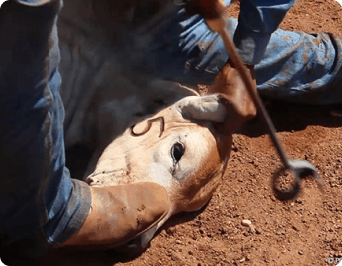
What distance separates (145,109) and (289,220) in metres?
0.59

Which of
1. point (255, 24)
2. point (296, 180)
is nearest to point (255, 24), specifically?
point (255, 24)

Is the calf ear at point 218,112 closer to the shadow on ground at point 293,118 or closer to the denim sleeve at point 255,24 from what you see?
the denim sleeve at point 255,24

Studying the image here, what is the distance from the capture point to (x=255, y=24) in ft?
6.11

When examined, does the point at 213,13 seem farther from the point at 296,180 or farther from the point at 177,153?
the point at 296,180

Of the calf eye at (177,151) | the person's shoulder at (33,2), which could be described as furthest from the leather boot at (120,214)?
the person's shoulder at (33,2)

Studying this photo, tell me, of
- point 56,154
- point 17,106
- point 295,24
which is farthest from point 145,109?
point 295,24

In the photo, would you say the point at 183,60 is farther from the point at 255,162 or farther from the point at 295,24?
the point at 295,24

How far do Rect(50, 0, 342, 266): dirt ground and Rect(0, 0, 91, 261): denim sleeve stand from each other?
254mm

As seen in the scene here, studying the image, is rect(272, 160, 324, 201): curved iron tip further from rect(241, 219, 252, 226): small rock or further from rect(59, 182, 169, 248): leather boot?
rect(59, 182, 169, 248): leather boot

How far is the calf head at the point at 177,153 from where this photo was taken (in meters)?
1.80

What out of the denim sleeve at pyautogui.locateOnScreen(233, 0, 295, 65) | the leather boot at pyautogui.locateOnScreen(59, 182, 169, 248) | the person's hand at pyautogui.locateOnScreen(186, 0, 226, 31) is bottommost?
the leather boot at pyautogui.locateOnScreen(59, 182, 169, 248)

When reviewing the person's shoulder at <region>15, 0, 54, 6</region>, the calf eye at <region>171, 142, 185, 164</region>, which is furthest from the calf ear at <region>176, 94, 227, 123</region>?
the person's shoulder at <region>15, 0, 54, 6</region>

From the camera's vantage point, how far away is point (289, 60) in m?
2.33

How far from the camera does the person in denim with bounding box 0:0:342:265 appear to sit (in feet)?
4.08
